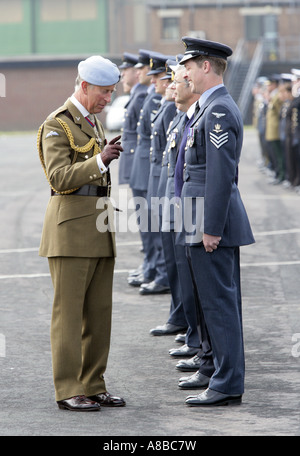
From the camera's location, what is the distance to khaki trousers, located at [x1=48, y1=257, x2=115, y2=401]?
587 centimetres

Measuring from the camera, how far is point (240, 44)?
183 ft

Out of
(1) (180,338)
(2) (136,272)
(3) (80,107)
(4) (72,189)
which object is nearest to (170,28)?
(2) (136,272)

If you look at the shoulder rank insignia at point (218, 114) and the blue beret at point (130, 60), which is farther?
the blue beret at point (130, 60)

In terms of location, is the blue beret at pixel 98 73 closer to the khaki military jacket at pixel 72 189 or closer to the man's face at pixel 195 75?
the khaki military jacket at pixel 72 189

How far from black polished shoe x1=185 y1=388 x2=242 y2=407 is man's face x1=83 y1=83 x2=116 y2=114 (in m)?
1.85

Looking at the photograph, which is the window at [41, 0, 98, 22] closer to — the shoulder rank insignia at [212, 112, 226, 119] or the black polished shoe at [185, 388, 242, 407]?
the shoulder rank insignia at [212, 112, 226, 119]

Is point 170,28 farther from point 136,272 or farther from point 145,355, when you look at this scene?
point 145,355

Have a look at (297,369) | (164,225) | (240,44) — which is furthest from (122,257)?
(240,44)

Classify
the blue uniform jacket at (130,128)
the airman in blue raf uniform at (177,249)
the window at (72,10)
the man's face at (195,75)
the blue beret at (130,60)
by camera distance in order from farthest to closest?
the window at (72,10) < the blue beret at (130,60) < the blue uniform jacket at (130,128) < the airman in blue raf uniform at (177,249) < the man's face at (195,75)

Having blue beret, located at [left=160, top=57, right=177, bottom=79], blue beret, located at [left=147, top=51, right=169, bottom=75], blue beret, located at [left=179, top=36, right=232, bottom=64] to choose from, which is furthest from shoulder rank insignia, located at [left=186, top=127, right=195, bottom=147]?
blue beret, located at [left=147, top=51, right=169, bottom=75]

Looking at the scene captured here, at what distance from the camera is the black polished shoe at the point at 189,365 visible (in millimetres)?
6879

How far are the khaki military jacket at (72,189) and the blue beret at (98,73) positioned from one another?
0.71 feet

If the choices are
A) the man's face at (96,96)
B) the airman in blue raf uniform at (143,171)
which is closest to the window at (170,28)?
the airman in blue raf uniform at (143,171)

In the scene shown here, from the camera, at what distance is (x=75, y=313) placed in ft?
19.3
